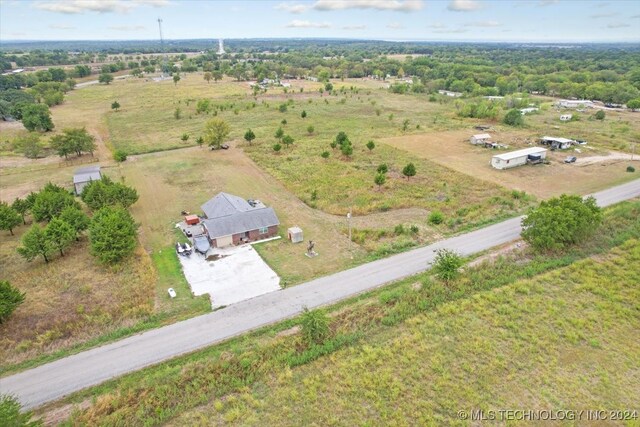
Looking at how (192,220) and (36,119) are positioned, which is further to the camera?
(36,119)

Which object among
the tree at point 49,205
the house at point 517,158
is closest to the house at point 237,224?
Result: the tree at point 49,205

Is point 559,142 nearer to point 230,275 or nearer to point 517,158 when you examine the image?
point 517,158

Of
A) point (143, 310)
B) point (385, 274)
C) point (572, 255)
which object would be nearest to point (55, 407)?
point (143, 310)

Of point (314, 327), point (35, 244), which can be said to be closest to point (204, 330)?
point (314, 327)

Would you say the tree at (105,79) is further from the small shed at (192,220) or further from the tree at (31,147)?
the small shed at (192,220)

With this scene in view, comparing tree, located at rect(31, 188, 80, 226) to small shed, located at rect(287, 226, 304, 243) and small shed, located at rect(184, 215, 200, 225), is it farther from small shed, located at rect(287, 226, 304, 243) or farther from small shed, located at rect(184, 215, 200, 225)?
small shed, located at rect(287, 226, 304, 243)

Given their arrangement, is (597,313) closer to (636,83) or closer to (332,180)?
(332,180)
